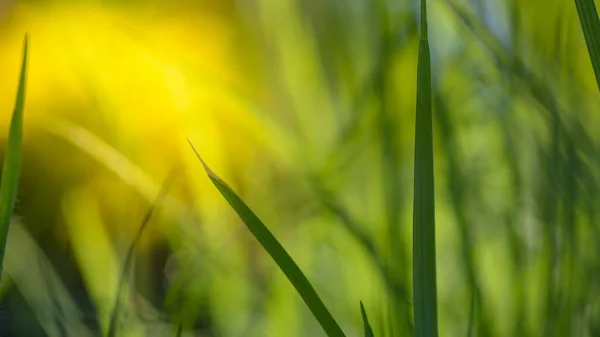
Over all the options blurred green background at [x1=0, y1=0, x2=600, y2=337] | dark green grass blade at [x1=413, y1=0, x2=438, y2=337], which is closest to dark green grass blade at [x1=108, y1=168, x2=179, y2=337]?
blurred green background at [x1=0, y1=0, x2=600, y2=337]

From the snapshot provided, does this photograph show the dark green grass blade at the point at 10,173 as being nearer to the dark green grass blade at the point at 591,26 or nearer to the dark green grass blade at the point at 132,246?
the dark green grass blade at the point at 132,246

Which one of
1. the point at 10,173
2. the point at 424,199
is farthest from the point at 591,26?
the point at 10,173

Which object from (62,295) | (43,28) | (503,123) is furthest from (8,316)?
(503,123)

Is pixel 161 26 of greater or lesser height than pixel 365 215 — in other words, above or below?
above

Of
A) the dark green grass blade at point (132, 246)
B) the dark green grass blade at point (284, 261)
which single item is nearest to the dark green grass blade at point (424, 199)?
the dark green grass blade at point (284, 261)

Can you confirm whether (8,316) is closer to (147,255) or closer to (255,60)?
(147,255)

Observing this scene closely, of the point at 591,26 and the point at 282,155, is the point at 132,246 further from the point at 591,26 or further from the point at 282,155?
the point at 591,26

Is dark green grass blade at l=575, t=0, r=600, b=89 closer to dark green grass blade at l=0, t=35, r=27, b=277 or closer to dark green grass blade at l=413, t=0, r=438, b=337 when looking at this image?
dark green grass blade at l=413, t=0, r=438, b=337
